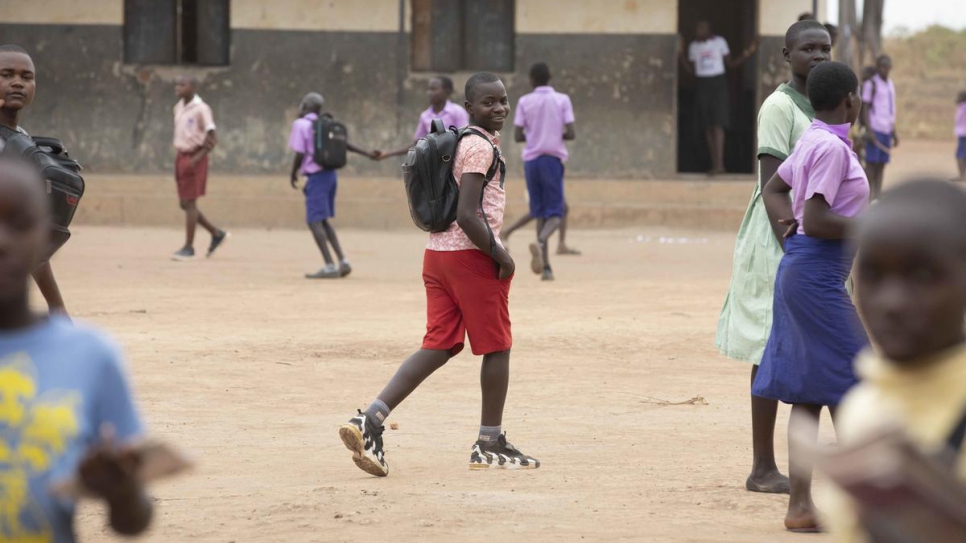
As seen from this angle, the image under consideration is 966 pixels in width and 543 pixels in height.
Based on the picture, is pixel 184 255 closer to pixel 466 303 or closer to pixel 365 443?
pixel 466 303

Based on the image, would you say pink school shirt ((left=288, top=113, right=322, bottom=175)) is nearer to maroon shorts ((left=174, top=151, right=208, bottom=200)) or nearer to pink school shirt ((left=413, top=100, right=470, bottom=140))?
pink school shirt ((left=413, top=100, right=470, bottom=140))

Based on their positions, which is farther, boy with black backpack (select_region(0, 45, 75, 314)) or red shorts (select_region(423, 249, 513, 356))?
red shorts (select_region(423, 249, 513, 356))

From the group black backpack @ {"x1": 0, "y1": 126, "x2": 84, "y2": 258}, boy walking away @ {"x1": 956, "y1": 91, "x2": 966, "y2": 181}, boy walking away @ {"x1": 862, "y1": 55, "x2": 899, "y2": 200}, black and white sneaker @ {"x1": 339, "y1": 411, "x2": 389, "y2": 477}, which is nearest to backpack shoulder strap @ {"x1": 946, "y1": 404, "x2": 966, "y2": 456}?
black backpack @ {"x1": 0, "y1": 126, "x2": 84, "y2": 258}

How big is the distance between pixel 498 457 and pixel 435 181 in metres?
1.11

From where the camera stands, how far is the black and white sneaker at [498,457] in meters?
5.95

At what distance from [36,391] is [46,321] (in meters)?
0.12

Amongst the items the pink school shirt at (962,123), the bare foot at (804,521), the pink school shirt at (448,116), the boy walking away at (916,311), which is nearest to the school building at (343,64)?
the pink school shirt at (448,116)

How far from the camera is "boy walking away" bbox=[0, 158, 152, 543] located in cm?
228

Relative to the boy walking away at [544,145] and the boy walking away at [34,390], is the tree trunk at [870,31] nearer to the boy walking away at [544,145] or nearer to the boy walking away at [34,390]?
the boy walking away at [544,145]

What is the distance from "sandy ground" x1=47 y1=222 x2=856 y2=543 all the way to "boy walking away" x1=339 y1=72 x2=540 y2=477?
225 mm

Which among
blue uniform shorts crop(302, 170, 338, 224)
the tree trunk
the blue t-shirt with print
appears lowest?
blue uniform shorts crop(302, 170, 338, 224)

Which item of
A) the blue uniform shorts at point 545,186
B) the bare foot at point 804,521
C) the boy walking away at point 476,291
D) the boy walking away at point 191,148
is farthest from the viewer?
the boy walking away at point 191,148

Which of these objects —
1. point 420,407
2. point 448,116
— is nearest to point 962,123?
point 448,116

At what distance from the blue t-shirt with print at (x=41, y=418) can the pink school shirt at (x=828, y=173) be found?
3012 mm
